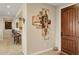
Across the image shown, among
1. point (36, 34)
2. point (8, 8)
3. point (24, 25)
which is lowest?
point (36, 34)

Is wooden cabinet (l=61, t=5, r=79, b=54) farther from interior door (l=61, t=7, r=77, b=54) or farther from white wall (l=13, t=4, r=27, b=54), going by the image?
white wall (l=13, t=4, r=27, b=54)

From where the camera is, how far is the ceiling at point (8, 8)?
88.7 inches

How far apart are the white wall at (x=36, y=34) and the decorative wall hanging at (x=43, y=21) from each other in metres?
0.05

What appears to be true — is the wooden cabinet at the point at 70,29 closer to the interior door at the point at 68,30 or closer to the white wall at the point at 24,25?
the interior door at the point at 68,30

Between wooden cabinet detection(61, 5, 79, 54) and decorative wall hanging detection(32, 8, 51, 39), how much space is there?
289mm

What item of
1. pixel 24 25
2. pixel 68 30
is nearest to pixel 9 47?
pixel 24 25

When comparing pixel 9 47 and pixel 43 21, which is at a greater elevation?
pixel 43 21

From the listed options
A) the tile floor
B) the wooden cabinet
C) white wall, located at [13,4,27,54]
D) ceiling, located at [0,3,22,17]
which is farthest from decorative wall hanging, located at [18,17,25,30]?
the wooden cabinet

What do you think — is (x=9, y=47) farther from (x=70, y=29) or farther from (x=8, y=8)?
(x=70, y=29)

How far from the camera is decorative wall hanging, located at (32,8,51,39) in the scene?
233cm

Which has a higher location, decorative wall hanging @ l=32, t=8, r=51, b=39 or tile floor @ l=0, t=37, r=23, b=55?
decorative wall hanging @ l=32, t=8, r=51, b=39

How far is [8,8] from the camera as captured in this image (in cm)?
228

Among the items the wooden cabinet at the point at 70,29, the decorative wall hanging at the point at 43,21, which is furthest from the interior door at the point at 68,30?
the decorative wall hanging at the point at 43,21

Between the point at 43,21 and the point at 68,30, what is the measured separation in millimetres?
477
